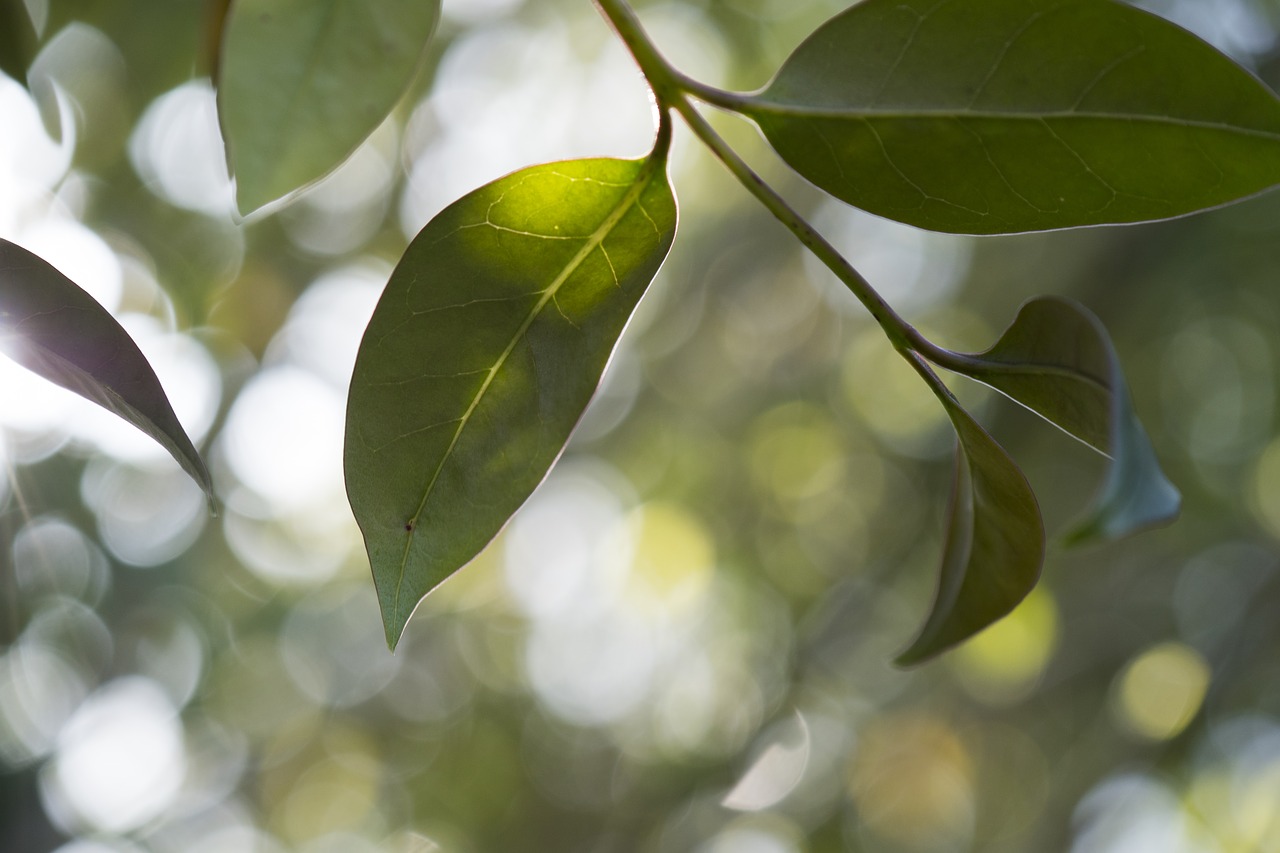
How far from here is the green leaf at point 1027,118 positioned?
0.24m

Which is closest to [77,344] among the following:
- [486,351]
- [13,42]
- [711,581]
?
[486,351]

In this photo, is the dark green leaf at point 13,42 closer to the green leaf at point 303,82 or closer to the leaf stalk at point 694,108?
the green leaf at point 303,82

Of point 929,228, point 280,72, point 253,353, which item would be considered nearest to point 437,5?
point 280,72

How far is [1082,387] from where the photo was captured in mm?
234

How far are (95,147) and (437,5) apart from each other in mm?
1443

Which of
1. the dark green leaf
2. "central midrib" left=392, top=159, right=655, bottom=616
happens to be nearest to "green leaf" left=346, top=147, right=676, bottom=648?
"central midrib" left=392, top=159, right=655, bottom=616

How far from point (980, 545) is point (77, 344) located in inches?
10.7

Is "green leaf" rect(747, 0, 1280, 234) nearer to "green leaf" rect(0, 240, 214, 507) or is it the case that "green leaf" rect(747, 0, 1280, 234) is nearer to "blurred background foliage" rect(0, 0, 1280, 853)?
"green leaf" rect(0, 240, 214, 507)

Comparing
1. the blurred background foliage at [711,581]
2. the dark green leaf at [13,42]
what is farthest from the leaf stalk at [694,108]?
the blurred background foliage at [711,581]

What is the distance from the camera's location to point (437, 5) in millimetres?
293

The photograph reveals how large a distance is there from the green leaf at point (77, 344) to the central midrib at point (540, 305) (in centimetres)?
5

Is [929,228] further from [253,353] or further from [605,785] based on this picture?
[605,785]

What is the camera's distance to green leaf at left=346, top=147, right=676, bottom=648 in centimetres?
26

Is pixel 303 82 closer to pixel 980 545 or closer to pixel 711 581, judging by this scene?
pixel 980 545
